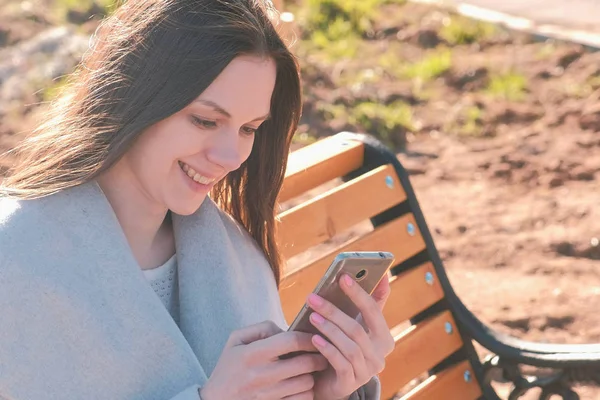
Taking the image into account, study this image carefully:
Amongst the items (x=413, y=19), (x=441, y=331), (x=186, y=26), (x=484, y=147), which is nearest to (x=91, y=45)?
(x=186, y=26)

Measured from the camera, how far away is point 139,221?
2289 mm

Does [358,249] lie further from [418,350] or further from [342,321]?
[342,321]

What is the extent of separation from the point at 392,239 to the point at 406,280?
0.12 metres

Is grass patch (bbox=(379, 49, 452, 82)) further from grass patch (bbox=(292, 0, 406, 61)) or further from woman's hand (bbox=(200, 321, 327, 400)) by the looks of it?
woman's hand (bbox=(200, 321, 327, 400))

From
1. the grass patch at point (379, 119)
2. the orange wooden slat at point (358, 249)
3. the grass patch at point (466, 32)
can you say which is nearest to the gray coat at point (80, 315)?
the orange wooden slat at point (358, 249)

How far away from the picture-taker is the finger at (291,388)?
200 centimetres

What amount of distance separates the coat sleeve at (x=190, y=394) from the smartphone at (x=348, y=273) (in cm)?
20

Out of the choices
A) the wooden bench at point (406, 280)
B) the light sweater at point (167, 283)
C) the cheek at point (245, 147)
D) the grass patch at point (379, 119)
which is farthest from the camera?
the grass patch at point (379, 119)

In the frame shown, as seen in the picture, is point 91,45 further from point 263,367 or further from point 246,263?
point 263,367

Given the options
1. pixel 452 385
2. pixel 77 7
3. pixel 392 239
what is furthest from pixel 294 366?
pixel 77 7

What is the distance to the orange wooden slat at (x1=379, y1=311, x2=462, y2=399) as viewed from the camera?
3.06m

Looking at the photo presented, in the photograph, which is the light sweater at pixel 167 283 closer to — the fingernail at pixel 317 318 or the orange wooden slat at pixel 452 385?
the fingernail at pixel 317 318

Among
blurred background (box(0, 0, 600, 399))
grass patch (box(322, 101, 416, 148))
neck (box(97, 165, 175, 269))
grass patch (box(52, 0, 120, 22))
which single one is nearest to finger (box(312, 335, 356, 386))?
neck (box(97, 165, 175, 269))

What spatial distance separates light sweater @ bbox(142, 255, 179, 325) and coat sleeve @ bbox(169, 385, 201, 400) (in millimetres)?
324
